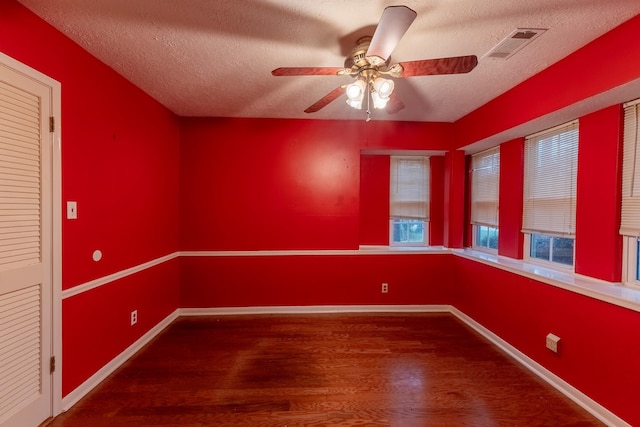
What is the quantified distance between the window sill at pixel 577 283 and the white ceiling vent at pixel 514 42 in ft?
5.56

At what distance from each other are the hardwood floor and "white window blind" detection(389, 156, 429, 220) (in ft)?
5.03

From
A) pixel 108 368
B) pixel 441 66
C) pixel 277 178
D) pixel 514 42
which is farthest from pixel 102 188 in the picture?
pixel 514 42

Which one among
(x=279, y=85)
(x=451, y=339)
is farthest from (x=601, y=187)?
(x=279, y=85)

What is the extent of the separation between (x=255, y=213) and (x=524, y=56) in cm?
292

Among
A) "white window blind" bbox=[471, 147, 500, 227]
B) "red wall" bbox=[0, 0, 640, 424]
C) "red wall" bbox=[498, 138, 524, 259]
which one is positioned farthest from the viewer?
"white window blind" bbox=[471, 147, 500, 227]

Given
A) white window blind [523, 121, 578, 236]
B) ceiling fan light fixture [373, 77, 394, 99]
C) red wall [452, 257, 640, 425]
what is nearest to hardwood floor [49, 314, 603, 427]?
red wall [452, 257, 640, 425]

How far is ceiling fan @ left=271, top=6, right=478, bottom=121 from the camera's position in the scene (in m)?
1.24

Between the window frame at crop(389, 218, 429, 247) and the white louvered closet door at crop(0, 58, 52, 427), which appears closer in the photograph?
the white louvered closet door at crop(0, 58, 52, 427)

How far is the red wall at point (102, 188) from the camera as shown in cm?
180

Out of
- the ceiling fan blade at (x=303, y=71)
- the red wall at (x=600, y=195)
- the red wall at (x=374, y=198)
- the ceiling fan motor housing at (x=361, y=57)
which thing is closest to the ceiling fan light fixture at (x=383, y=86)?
the ceiling fan motor housing at (x=361, y=57)

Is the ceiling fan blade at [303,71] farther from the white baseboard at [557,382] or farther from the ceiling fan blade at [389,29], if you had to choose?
the white baseboard at [557,382]

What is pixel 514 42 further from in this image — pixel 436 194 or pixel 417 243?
pixel 417 243

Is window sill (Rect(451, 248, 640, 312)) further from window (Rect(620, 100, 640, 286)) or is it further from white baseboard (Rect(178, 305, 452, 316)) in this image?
white baseboard (Rect(178, 305, 452, 316))

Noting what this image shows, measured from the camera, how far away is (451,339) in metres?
2.88
